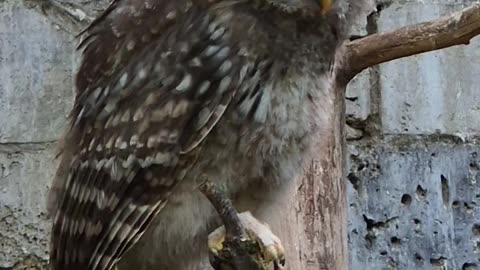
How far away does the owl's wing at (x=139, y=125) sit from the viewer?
204 centimetres

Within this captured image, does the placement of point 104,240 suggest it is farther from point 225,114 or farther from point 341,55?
point 341,55

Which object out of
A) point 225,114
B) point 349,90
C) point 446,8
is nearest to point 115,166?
point 225,114

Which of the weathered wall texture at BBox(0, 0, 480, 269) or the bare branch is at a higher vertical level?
the bare branch

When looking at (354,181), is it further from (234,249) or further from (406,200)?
(234,249)

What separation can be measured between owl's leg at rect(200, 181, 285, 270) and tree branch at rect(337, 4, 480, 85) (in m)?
0.44

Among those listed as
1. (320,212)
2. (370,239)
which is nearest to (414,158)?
(370,239)

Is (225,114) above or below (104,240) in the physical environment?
above

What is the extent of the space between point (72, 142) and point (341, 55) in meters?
0.50

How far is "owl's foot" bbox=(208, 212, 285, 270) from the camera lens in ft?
6.03

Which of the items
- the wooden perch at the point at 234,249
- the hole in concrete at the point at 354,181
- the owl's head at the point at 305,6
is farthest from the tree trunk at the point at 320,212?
the hole in concrete at the point at 354,181

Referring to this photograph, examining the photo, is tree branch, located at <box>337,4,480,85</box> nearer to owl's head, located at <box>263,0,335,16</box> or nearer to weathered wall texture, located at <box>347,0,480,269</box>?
owl's head, located at <box>263,0,335,16</box>

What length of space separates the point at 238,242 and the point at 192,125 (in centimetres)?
28

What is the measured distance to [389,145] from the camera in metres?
2.91

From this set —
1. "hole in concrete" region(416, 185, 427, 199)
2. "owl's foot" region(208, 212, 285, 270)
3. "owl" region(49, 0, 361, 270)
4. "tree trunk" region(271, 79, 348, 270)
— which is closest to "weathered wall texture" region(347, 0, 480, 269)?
"hole in concrete" region(416, 185, 427, 199)
